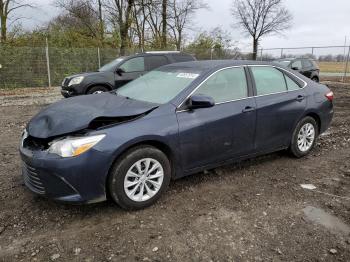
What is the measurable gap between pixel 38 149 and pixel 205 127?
1.87m

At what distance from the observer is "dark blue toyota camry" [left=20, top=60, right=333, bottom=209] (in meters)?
3.41

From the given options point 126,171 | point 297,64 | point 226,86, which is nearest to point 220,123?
point 226,86

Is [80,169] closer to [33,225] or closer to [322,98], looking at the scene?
[33,225]

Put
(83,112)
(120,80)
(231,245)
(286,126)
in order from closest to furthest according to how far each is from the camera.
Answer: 1. (231,245)
2. (83,112)
3. (286,126)
4. (120,80)

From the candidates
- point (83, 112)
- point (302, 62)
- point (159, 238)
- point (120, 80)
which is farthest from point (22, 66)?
point (159, 238)

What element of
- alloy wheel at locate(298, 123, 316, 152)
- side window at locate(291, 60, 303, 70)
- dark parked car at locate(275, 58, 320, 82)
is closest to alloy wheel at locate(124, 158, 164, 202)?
alloy wheel at locate(298, 123, 316, 152)

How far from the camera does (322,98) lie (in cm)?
558

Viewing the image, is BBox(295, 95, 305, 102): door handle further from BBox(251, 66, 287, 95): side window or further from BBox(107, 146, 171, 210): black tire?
BBox(107, 146, 171, 210): black tire

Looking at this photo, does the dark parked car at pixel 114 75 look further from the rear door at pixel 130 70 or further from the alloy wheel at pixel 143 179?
the alloy wheel at pixel 143 179

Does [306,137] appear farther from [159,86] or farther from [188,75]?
[159,86]

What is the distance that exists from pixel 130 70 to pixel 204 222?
793 cm

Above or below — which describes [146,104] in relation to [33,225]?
above

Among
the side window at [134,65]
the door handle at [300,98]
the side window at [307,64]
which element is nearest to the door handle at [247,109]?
the door handle at [300,98]

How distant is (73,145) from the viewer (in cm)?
336
